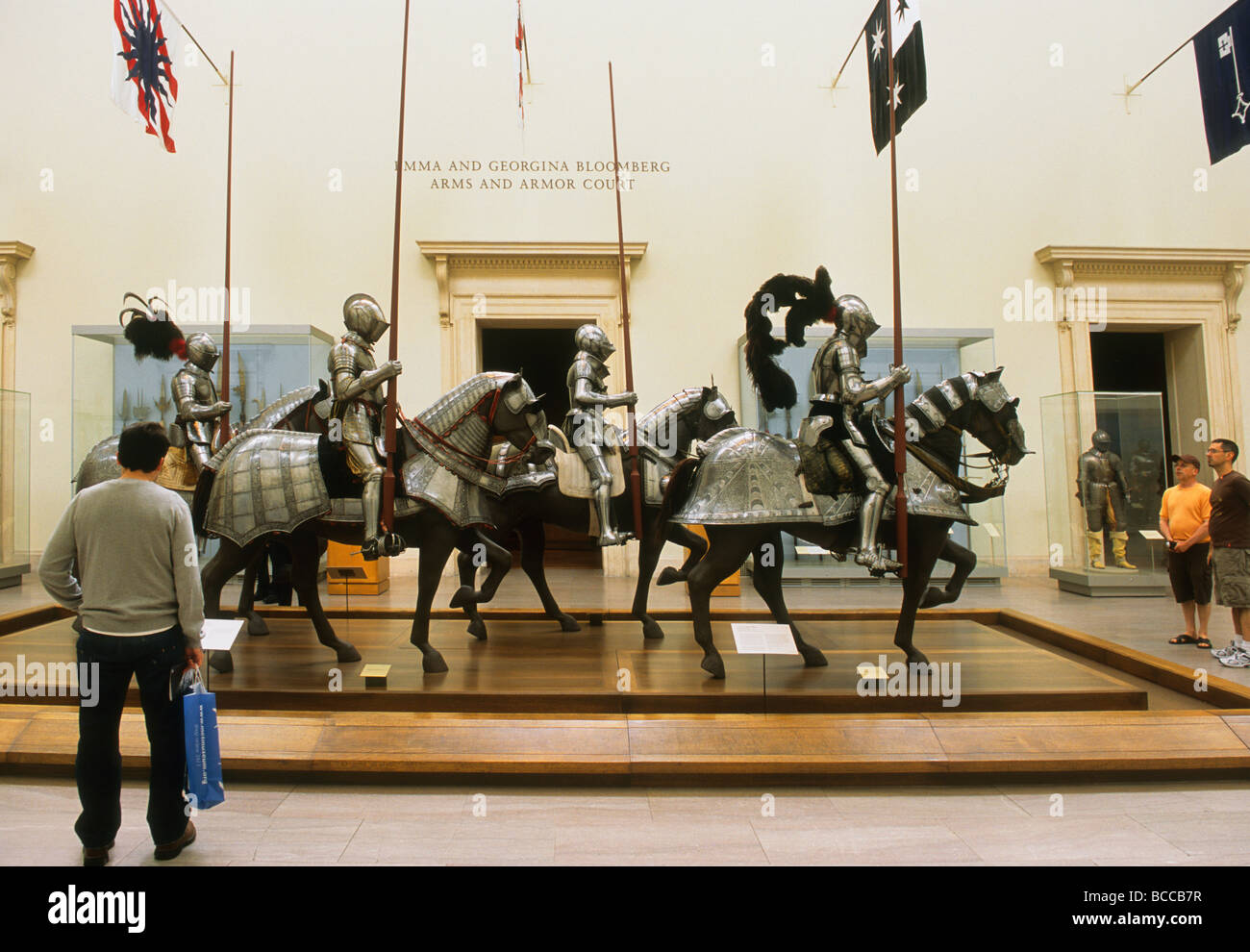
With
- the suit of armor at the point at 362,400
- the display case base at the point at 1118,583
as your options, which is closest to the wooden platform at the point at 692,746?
the suit of armor at the point at 362,400

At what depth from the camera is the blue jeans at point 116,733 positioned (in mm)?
2656

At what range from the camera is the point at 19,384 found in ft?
33.3

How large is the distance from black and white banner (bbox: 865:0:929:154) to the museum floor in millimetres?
3998

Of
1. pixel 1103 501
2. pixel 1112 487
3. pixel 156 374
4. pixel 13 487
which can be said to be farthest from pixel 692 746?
pixel 13 487

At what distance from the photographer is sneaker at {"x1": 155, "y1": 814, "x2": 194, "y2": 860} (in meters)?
2.75

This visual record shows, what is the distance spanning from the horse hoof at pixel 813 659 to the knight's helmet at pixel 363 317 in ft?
10.3

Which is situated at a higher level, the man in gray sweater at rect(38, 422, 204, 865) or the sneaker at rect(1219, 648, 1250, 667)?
the man in gray sweater at rect(38, 422, 204, 865)

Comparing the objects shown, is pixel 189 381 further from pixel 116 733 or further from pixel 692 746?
pixel 692 746

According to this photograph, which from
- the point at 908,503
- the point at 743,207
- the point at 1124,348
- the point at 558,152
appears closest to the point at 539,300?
the point at 558,152

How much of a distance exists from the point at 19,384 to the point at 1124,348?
15942 millimetres

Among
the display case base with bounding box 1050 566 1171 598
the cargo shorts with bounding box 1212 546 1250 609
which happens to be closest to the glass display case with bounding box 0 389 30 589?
the cargo shorts with bounding box 1212 546 1250 609

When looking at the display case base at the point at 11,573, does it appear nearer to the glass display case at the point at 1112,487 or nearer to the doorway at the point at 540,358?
the doorway at the point at 540,358

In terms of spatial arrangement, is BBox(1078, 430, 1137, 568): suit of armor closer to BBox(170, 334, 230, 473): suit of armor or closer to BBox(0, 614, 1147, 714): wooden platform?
BBox(0, 614, 1147, 714): wooden platform

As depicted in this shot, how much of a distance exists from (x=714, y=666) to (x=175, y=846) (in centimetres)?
261
